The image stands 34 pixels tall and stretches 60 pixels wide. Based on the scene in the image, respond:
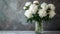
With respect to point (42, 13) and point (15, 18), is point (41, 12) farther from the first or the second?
point (15, 18)

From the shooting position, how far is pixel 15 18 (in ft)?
7.33

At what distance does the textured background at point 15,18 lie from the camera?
2227 millimetres

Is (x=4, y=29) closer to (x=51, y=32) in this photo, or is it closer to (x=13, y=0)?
(x=13, y=0)

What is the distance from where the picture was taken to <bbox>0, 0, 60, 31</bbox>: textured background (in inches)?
87.7

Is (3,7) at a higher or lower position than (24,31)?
higher

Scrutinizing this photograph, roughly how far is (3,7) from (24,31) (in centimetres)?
55

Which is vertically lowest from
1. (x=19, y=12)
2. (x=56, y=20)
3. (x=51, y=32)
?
(x=51, y=32)

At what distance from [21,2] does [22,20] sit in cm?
31

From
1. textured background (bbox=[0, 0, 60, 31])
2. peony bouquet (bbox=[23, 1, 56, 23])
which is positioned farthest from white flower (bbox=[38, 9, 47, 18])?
textured background (bbox=[0, 0, 60, 31])

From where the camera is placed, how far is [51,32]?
2189 millimetres

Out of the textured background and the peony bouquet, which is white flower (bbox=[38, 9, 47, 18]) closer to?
the peony bouquet

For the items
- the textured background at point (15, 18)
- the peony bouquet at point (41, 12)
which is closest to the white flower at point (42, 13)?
the peony bouquet at point (41, 12)

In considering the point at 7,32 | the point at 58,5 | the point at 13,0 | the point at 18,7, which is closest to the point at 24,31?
the point at 7,32

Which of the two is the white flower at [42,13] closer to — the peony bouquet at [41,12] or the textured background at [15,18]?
the peony bouquet at [41,12]
